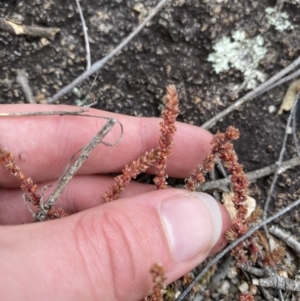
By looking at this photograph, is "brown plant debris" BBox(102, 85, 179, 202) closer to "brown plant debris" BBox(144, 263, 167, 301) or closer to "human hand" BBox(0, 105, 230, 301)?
"human hand" BBox(0, 105, 230, 301)

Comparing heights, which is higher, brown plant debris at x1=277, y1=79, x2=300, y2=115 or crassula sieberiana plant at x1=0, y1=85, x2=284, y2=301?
brown plant debris at x1=277, y1=79, x2=300, y2=115

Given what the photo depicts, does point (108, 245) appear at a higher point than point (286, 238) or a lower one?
higher

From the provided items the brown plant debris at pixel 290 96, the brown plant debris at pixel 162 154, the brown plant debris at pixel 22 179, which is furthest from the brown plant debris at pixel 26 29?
the brown plant debris at pixel 290 96

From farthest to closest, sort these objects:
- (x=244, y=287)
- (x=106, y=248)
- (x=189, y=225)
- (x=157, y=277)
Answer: (x=244, y=287)
(x=189, y=225)
(x=106, y=248)
(x=157, y=277)

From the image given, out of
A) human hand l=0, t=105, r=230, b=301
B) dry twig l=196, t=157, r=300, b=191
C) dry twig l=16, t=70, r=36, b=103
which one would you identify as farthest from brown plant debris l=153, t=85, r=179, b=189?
dry twig l=16, t=70, r=36, b=103

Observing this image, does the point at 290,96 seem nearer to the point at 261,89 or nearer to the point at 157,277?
the point at 261,89

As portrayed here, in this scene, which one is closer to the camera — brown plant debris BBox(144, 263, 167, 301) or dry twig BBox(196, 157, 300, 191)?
brown plant debris BBox(144, 263, 167, 301)

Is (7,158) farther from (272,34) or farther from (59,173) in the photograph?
(272,34)

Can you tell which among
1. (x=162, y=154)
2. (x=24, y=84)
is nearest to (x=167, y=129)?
(x=162, y=154)
